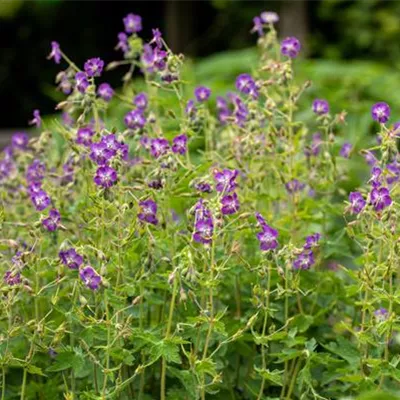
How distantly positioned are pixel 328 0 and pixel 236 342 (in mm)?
8216

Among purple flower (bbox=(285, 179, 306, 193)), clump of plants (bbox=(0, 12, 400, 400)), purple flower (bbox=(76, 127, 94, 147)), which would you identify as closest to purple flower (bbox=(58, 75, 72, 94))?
clump of plants (bbox=(0, 12, 400, 400))

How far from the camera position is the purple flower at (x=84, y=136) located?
2977mm

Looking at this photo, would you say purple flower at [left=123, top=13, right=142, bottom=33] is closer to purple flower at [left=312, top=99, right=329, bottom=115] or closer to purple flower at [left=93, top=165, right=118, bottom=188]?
purple flower at [left=312, top=99, right=329, bottom=115]

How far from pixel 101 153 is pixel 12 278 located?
361 mm

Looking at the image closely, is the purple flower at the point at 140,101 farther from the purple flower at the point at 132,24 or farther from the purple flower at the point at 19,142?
the purple flower at the point at 19,142

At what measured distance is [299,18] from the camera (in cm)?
1077

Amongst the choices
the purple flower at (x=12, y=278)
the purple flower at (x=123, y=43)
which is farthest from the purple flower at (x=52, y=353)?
the purple flower at (x=123, y=43)

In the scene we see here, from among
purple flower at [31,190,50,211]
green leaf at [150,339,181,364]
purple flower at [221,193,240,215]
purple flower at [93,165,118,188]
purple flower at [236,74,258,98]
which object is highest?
purple flower at [236,74,258,98]

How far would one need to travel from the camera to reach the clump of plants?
8.52 feet

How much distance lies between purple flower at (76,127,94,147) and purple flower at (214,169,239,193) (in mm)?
448

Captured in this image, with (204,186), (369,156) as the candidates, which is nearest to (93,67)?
(204,186)

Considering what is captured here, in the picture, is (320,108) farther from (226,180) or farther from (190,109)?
(226,180)

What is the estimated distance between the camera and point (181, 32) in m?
12.4

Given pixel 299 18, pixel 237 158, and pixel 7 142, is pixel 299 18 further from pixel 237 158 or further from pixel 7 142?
pixel 237 158
